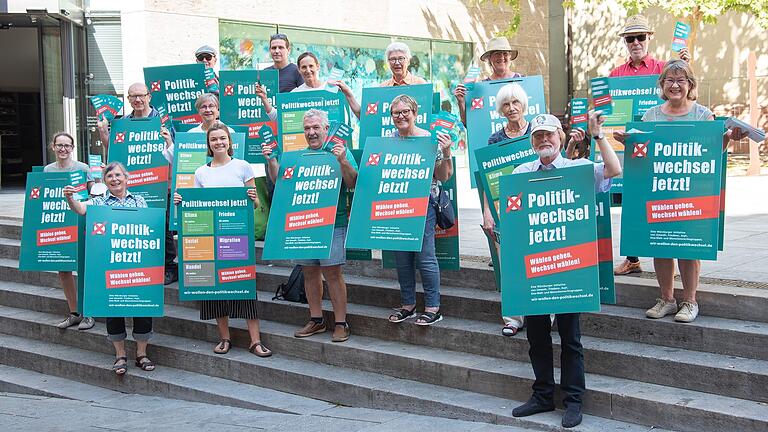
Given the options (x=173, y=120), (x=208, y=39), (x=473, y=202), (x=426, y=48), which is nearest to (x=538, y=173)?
(x=173, y=120)

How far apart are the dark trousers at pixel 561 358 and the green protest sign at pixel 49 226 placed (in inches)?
188

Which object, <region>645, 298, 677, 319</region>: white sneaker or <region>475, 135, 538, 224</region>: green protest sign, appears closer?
<region>645, 298, 677, 319</region>: white sneaker

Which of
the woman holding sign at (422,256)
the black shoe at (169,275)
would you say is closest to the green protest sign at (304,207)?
the woman holding sign at (422,256)

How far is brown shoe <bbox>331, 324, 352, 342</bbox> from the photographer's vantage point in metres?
7.31

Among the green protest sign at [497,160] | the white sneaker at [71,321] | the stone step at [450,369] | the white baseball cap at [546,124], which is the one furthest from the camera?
the white sneaker at [71,321]

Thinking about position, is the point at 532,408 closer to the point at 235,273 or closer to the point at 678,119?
the point at 678,119

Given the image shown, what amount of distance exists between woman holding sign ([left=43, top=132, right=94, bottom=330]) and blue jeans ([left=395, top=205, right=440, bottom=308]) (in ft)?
10.6

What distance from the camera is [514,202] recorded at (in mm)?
5672

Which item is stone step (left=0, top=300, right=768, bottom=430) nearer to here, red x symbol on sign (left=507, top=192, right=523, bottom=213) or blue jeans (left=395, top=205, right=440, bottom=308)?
blue jeans (left=395, top=205, right=440, bottom=308)

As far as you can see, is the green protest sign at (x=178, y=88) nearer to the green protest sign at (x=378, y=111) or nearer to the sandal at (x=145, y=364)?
the green protest sign at (x=378, y=111)

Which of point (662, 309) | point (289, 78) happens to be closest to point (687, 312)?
point (662, 309)

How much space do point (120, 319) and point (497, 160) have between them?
3.45m

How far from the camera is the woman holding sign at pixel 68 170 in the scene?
8578mm

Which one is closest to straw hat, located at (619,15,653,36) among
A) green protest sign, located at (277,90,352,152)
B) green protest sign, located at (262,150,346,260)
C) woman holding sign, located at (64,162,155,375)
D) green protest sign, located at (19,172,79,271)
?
green protest sign, located at (277,90,352,152)
